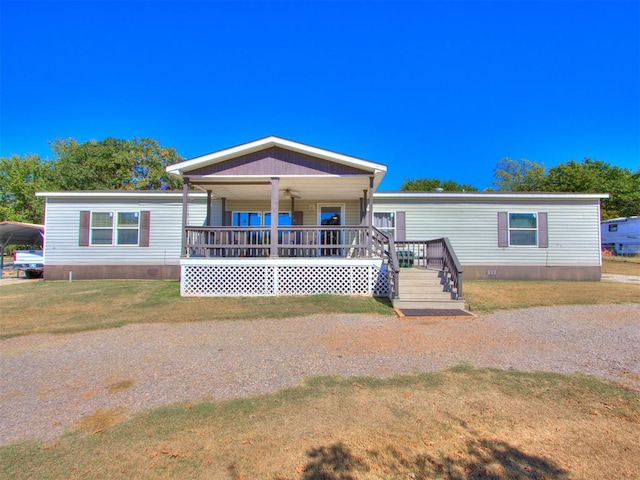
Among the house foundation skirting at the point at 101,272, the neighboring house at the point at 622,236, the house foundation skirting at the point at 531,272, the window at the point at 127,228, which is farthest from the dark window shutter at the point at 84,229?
the neighboring house at the point at 622,236

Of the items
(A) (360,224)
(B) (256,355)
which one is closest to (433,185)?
(A) (360,224)

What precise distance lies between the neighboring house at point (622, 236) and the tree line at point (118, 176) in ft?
11.9

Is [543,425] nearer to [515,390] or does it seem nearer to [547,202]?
[515,390]

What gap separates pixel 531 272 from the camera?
12.5 m

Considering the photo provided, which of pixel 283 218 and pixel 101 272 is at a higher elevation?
pixel 283 218

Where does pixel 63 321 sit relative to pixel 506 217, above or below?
below

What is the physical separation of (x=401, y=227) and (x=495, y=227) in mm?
3470

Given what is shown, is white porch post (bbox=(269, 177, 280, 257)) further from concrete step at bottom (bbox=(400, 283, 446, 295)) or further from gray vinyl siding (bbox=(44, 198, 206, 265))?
gray vinyl siding (bbox=(44, 198, 206, 265))

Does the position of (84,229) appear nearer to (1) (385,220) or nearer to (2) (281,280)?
(2) (281,280)

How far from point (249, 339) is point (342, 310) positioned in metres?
2.49

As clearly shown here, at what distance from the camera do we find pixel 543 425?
280 cm

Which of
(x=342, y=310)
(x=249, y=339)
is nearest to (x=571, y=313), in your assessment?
(x=342, y=310)

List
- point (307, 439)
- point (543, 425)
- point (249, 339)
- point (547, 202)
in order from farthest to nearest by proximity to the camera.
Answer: point (547, 202) < point (249, 339) < point (543, 425) < point (307, 439)

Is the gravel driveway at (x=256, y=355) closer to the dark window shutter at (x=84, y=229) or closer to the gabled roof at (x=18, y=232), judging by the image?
Result: the dark window shutter at (x=84, y=229)
